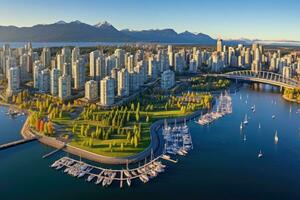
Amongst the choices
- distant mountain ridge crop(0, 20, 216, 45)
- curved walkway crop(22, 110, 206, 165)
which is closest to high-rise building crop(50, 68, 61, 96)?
curved walkway crop(22, 110, 206, 165)

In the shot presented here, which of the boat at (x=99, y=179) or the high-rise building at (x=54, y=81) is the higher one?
the high-rise building at (x=54, y=81)

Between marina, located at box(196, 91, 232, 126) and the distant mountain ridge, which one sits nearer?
marina, located at box(196, 91, 232, 126)

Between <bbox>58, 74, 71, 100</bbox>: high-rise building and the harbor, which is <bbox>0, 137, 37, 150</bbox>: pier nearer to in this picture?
the harbor

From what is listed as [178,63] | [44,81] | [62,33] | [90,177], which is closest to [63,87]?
[44,81]

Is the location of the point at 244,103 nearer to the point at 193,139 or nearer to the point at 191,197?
the point at 193,139

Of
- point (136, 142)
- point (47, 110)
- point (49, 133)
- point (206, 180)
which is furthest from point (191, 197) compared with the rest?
point (47, 110)

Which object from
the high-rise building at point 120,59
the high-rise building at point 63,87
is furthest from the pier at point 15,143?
the high-rise building at point 120,59

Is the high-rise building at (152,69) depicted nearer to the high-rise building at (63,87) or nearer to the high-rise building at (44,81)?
the high-rise building at (44,81)
